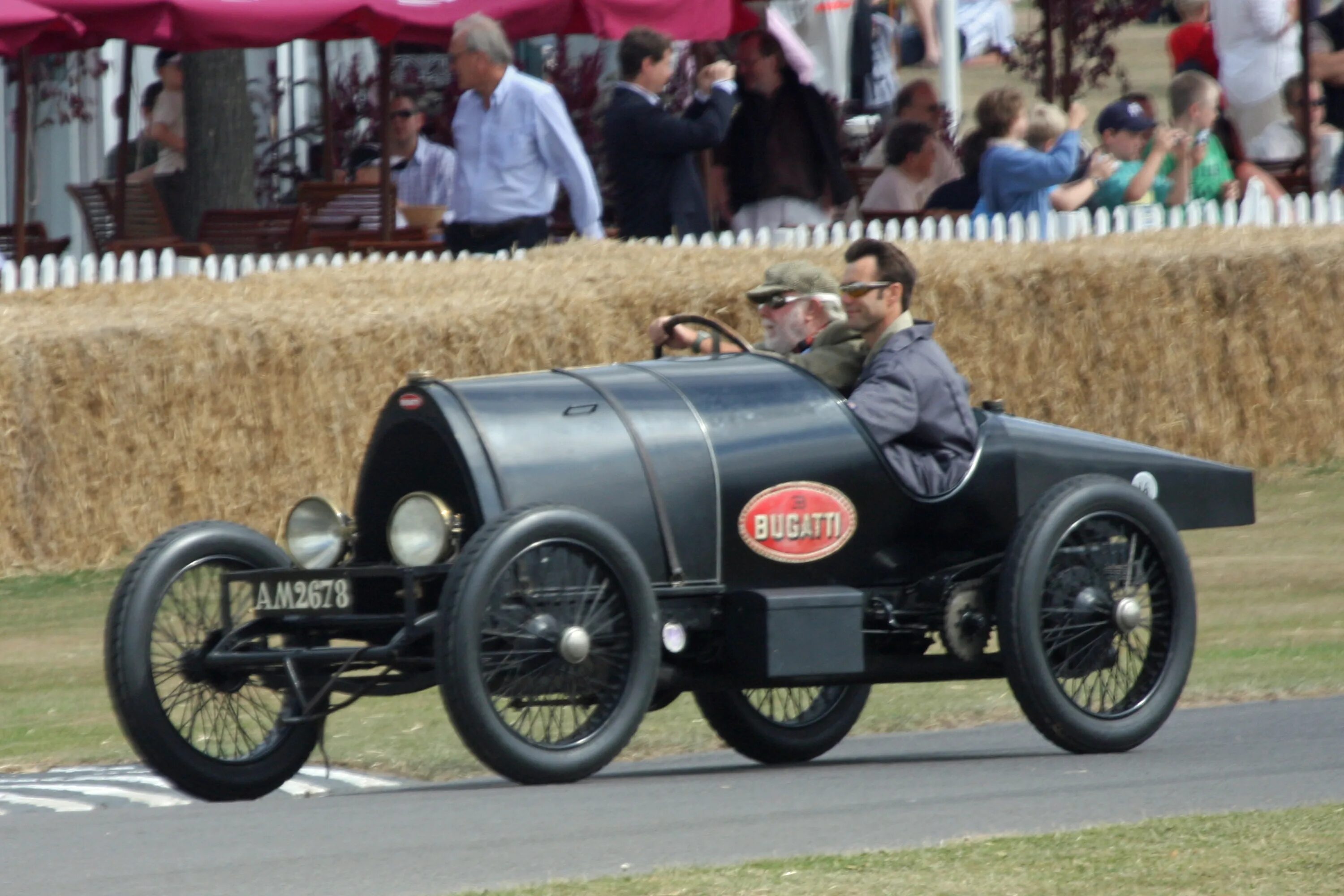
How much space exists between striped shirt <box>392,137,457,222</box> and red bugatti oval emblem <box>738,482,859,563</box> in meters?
12.5

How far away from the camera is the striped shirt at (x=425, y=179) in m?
19.7

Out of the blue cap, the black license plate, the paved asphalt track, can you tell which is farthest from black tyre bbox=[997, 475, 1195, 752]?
the blue cap

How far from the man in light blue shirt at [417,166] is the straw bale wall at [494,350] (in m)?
5.74

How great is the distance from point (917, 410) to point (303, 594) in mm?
1898

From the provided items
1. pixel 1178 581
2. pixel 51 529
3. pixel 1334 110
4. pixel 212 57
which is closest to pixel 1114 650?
pixel 1178 581

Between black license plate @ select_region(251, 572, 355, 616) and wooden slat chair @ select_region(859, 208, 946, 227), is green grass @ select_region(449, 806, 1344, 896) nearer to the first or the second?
black license plate @ select_region(251, 572, 355, 616)

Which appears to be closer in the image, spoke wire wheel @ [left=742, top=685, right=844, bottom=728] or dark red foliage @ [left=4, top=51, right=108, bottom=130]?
spoke wire wheel @ [left=742, top=685, right=844, bottom=728]

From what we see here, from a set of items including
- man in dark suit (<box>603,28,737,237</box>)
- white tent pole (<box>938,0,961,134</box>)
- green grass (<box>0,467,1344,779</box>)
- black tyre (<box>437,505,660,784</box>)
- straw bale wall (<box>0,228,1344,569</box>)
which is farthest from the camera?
white tent pole (<box>938,0,961,134</box>)

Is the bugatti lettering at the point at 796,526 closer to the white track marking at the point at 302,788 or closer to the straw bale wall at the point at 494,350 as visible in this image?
the white track marking at the point at 302,788

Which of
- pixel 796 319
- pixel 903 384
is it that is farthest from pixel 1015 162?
pixel 903 384

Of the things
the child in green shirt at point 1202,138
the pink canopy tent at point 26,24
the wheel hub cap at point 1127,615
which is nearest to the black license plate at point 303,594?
the wheel hub cap at point 1127,615

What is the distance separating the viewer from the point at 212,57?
64.2 ft

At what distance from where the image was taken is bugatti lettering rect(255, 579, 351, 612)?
695 centimetres

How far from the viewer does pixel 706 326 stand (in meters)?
7.90
